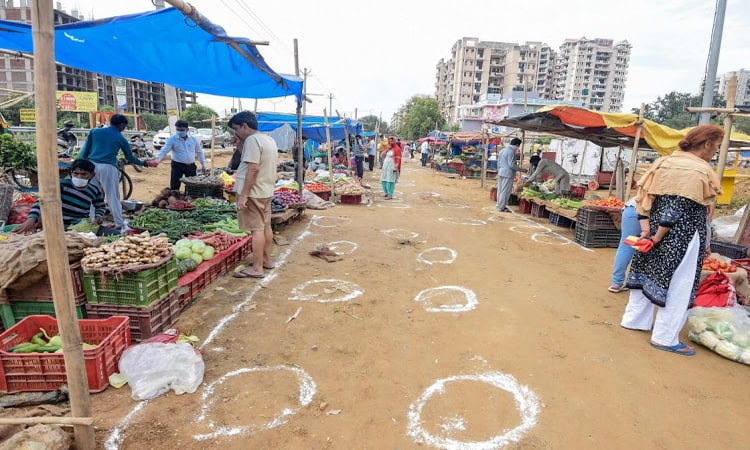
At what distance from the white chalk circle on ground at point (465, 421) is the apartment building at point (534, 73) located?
66.1 metres

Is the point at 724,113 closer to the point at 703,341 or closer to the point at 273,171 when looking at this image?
the point at 703,341

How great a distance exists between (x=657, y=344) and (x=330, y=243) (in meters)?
4.96

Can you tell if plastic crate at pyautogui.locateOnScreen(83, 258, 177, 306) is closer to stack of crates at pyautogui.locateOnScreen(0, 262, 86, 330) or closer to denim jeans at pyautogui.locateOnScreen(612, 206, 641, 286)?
stack of crates at pyautogui.locateOnScreen(0, 262, 86, 330)

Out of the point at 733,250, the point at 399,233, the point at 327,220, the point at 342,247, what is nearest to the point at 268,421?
the point at 342,247

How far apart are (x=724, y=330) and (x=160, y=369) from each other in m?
5.02

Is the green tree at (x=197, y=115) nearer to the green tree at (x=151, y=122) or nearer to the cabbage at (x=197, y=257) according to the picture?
the green tree at (x=151, y=122)

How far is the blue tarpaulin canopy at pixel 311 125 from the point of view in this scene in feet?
53.0

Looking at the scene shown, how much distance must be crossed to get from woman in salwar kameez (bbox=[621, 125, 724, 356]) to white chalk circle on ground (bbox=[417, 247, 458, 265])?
9.30ft

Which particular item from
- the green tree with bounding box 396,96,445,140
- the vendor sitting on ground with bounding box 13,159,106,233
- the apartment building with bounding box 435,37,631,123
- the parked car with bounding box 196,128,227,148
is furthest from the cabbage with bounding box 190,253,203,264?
the apartment building with bounding box 435,37,631,123

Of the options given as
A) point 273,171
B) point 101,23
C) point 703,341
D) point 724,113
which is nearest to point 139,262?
point 273,171

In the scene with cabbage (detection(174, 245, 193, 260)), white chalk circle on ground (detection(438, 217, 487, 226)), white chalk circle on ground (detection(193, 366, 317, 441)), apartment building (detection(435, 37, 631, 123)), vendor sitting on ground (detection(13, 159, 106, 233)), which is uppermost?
apartment building (detection(435, 37, 631, 123))

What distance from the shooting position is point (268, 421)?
2.69 m

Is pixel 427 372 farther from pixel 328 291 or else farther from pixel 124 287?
pixel 124 287

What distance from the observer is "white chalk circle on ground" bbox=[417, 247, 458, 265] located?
20.9 ft
